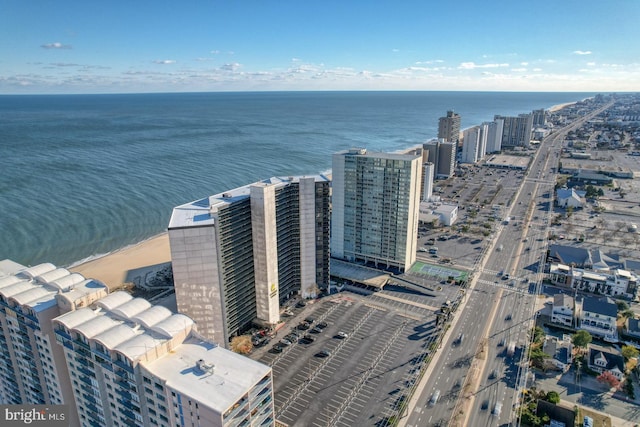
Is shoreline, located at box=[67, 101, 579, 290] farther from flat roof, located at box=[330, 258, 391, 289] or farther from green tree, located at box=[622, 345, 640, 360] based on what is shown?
green tree, located at box=[622, 345, 640, 360]

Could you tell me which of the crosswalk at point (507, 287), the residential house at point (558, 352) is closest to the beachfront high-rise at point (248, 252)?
the crosswalk at point (507, 287)

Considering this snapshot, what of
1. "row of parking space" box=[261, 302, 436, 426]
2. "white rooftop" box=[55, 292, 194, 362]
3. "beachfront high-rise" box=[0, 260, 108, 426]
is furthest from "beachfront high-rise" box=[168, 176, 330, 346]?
"white rooftop" box=[55, 292, 194, 362]

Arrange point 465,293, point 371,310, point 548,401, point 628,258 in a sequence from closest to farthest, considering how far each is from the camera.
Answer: point 548,401 < point 371,310 < point 465,293 < point 628,258

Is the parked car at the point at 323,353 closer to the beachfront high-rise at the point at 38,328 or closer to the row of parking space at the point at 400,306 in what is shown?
the row of parking space at the point at 400,306

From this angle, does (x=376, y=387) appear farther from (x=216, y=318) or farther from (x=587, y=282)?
(x=587, y=282)

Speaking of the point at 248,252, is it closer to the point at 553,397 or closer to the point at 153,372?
the point at 153,372

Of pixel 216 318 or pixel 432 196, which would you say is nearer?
pixel 216 318

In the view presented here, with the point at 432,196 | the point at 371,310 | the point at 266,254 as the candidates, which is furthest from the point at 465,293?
the point at 432,196
